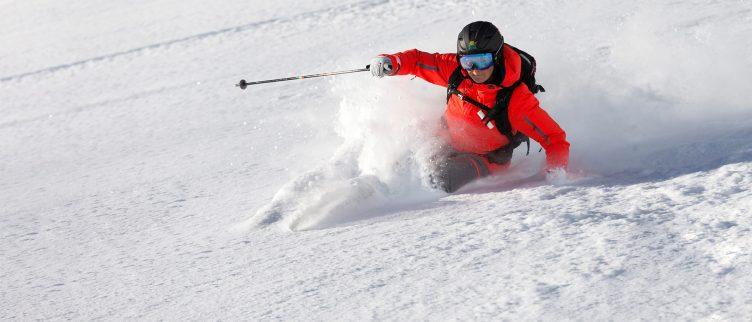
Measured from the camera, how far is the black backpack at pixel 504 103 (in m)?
5.02

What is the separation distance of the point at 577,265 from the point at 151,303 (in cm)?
210

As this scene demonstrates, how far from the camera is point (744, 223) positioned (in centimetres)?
354

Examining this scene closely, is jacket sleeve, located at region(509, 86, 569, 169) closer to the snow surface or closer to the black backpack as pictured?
the black backpack

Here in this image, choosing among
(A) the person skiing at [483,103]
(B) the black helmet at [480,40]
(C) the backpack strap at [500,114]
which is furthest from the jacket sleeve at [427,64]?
(B) the black helmet at [480,40]

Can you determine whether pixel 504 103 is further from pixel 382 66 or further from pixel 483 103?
pixel 382 66

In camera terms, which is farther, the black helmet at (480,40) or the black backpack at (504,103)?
the black backpack at (504,103)

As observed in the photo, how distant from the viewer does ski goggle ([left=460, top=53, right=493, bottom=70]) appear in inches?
190

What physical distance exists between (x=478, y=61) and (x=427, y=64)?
67 cm

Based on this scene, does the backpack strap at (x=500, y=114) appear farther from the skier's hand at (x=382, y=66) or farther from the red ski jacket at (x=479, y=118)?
the skier's hand at (x=382, y=66)

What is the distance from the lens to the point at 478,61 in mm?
4844

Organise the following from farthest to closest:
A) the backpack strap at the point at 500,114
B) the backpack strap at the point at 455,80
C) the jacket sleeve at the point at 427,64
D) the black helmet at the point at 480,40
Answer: the jacket sleeve at the point at 427,64 → the backpack strap at the point at 455,80 → the backpack strap at the point at 500,114 → the black helmet at the point at 480,40

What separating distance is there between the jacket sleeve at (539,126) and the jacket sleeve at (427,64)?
24.4 inches

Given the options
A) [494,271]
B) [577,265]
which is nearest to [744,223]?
[577,265]

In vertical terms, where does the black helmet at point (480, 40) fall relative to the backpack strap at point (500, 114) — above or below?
above
